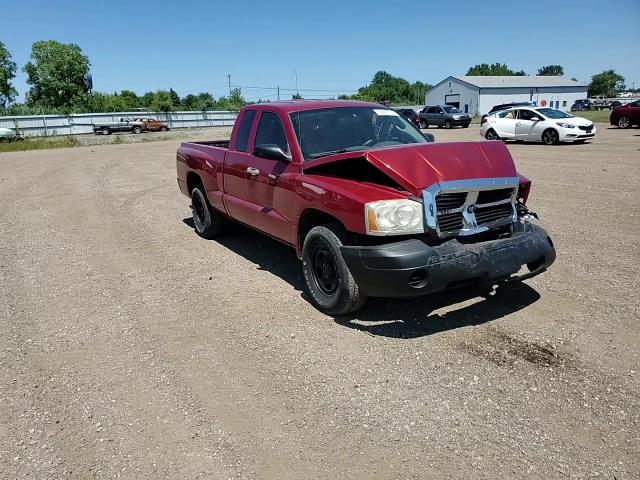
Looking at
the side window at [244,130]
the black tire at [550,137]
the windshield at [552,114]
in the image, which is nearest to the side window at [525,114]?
the windshield at [552,114]

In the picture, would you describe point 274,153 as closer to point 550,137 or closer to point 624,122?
point 550,137

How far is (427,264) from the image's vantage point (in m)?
3.71

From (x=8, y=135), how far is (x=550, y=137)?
112 feet

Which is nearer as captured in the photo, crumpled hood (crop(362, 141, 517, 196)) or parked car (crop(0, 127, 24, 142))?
crumpled hood (crop(362, 141, 517, 196))

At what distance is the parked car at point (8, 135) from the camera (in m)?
34.9

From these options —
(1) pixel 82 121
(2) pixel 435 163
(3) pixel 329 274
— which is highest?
(1) pixel 82 121

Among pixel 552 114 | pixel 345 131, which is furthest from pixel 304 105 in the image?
pixel 552 114

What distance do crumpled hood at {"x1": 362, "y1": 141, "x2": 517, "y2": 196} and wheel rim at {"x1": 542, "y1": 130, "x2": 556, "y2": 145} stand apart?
54.7 ft

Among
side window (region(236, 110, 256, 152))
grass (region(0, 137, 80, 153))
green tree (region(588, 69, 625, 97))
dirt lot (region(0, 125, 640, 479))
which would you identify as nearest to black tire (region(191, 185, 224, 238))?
dirt lot (region(0, 125, 640, 479))

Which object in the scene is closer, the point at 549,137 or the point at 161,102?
the point at 549,137

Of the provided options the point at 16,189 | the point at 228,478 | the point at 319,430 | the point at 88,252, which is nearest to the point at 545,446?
the point at 319,430

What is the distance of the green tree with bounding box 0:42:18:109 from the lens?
68875mm

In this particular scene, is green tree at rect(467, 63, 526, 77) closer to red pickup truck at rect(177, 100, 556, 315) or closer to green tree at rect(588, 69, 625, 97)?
green tree at rect(588, 69, 625, 97)

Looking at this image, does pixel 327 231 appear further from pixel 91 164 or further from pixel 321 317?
pixel 91 164
